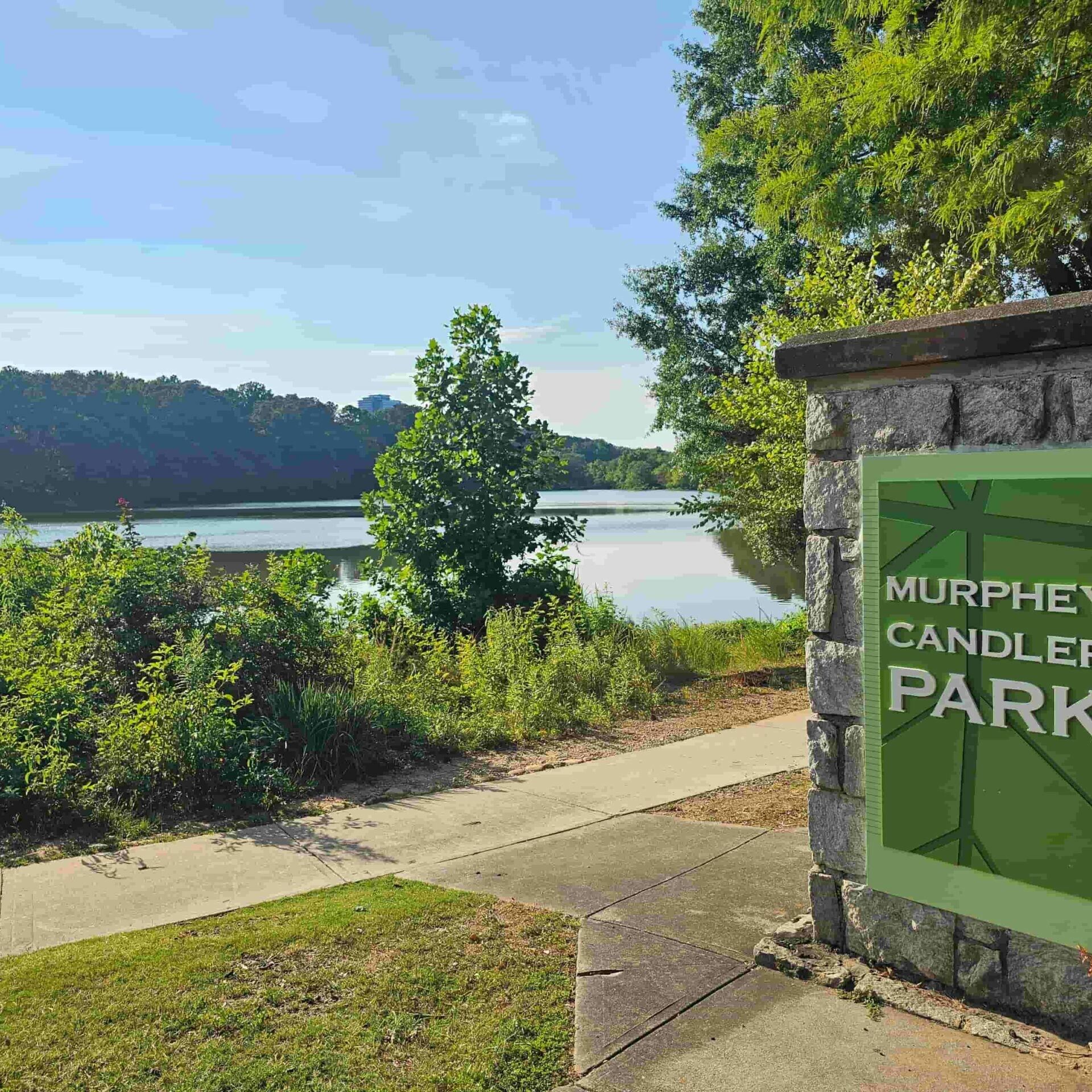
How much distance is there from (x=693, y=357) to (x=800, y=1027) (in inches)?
746

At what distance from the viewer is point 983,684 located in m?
3.27

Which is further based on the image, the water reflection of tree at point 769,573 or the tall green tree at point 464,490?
the water reflection of tree at point 769,573

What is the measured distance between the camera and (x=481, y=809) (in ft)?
20.1

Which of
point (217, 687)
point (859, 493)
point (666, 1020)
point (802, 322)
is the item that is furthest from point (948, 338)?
point (802, 322)

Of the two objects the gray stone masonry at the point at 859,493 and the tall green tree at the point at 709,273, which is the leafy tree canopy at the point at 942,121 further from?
the tall green tree at the point at 709,273

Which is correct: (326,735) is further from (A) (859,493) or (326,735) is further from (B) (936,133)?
(B) (936,133)

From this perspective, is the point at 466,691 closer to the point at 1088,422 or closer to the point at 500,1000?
the point at 500,1000

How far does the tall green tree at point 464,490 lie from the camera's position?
38.9ft

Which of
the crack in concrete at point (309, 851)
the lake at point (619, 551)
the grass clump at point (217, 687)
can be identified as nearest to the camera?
the crack in concrete at point (309, 851)

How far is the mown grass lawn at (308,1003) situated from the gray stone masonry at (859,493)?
1.19 m

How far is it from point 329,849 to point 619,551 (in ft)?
113

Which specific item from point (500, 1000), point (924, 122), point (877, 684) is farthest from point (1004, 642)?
point (924, 122)

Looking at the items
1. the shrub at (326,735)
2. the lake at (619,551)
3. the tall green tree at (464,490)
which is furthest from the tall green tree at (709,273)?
the shrub at (326,735)

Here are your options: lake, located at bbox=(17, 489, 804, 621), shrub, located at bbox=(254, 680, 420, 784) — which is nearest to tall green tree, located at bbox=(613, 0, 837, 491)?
lake, located at bbox=(17, 489, 804, 621)
